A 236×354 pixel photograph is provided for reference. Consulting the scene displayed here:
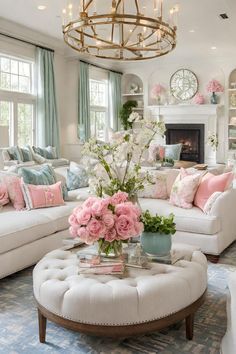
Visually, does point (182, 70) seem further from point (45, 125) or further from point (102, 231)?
point (102, 231)

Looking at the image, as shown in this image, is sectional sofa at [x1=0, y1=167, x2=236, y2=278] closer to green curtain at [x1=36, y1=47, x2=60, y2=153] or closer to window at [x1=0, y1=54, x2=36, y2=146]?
window at [x1=0, y1=54, x2=36, y2=146]

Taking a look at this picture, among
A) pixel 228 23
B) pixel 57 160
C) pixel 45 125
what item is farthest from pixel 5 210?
pixel 228 23

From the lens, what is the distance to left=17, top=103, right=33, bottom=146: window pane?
7.68m

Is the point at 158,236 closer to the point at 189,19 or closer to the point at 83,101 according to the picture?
the point at 189,19

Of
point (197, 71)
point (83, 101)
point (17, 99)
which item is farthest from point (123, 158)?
point (197, 71)

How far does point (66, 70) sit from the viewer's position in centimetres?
881

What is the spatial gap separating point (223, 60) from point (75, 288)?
A: 8.71 meters

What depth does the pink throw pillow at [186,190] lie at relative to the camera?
13.7ft

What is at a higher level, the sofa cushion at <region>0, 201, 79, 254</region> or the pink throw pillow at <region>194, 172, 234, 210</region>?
the pink throw pillow at <region>194, 172, 234, 210</region>

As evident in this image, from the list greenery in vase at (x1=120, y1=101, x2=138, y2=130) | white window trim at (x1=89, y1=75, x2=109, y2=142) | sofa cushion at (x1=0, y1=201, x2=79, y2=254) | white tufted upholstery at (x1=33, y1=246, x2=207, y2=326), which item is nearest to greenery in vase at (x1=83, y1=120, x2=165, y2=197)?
white tufted upholstery at (x1=33, y1=246, x2=207, y2=326)

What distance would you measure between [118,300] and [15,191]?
2291 millimetres

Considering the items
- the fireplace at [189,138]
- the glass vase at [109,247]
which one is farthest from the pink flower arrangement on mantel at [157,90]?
the glass vase at [109,247]

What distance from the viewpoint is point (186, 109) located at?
33.0 feet

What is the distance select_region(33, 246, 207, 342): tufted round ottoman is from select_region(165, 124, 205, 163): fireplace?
316 inches
